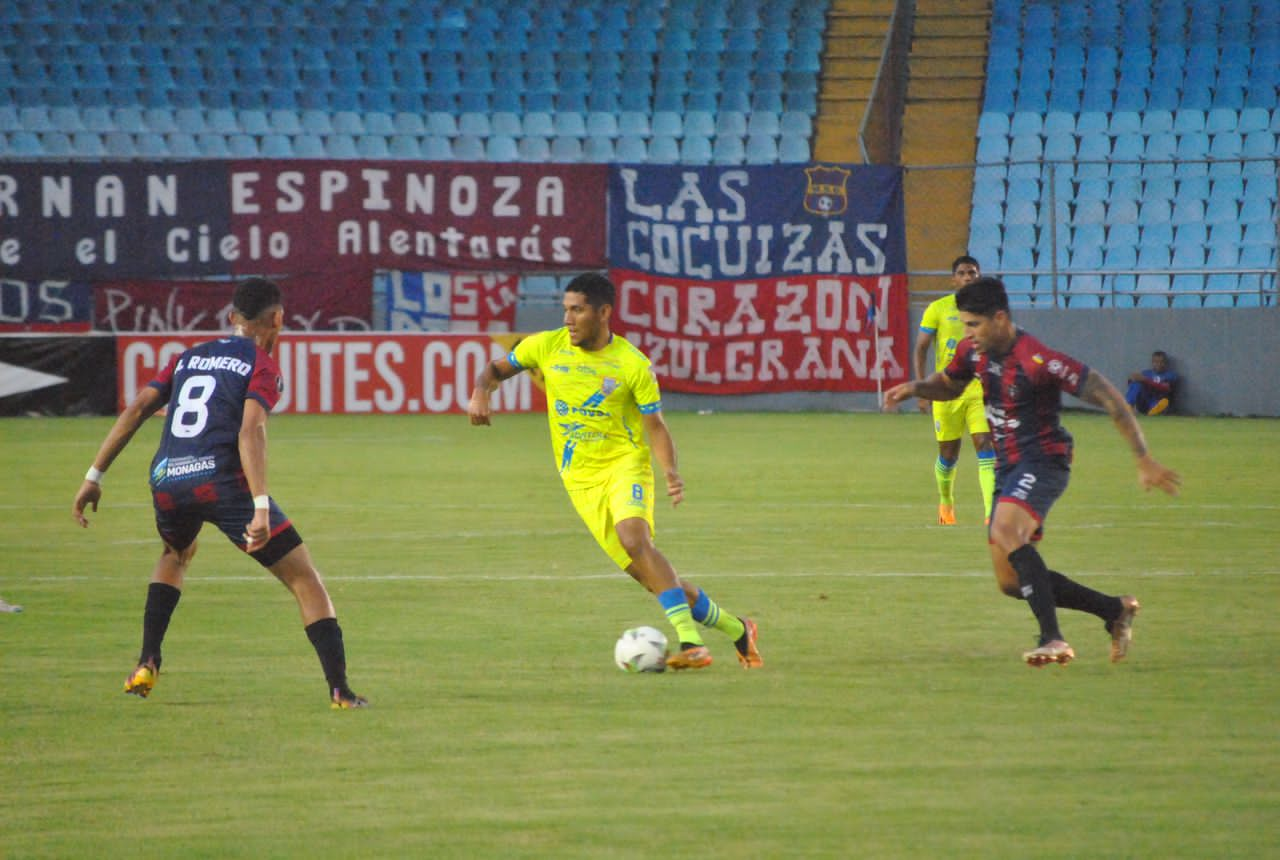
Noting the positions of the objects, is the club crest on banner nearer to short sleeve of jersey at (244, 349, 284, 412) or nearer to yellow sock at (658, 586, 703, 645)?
yellow sock at (658, 586, 703, 645)

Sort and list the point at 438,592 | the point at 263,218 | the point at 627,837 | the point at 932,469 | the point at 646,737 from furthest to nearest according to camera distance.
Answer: the point at 263,218, the point at 932,469, the point at 438,592, the point at 646,737, the point at 627,837

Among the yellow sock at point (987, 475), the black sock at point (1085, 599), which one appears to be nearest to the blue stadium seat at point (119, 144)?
the yellow sock at point (987, 475)

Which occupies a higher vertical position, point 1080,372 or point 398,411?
point 1080,372

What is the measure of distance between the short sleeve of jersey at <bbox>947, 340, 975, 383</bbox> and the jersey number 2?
3383 millimetres

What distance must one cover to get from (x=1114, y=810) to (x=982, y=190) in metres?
25.2

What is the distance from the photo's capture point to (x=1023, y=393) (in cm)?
819

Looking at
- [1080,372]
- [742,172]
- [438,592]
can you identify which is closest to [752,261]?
[742,172]

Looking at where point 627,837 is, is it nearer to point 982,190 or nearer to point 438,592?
point 438,592

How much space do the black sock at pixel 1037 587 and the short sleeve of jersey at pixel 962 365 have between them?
2.96ft

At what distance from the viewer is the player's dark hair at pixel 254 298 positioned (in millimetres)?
7180

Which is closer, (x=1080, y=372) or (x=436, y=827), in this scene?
(x=436, y=827)

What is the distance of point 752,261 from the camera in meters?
28.2

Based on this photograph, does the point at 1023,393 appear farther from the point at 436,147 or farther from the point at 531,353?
the point at 436,147

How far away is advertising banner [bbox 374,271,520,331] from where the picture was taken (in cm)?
2748
